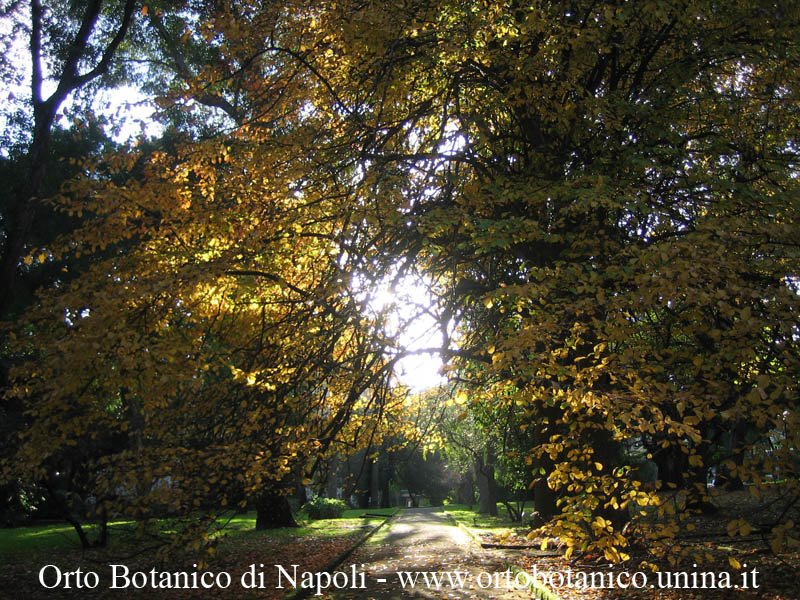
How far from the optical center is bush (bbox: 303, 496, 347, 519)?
103 feet

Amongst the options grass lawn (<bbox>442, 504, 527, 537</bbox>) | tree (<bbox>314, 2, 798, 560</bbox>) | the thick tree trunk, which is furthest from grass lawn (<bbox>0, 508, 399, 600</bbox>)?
tree (<bbox>314, 2, 798, 560</bbox>)

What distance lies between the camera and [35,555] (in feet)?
46.8

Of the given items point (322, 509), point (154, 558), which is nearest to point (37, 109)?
point (154, 558)

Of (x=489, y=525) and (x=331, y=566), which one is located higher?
(x=331, y=566)

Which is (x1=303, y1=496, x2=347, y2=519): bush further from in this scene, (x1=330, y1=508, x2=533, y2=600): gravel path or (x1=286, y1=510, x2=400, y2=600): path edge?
(x1=330, y1=508, x2=533, y2=600): gravel path

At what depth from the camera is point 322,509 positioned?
3181cm

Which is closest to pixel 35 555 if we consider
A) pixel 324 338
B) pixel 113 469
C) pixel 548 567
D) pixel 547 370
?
pixel 113 469

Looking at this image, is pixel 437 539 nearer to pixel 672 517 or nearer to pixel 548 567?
pixel 548 567

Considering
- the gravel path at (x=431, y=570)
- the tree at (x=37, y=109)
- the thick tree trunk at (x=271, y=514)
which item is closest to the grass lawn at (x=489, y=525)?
the gravel path at (x=431, y=570)

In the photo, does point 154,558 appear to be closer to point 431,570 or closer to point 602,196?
point 431,570

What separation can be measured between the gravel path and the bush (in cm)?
1440

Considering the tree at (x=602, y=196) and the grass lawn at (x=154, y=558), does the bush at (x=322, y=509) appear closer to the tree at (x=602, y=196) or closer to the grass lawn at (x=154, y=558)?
the grass lawn at (x=154, y=558)

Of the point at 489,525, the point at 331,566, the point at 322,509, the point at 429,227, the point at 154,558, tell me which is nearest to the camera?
the point at 429,227

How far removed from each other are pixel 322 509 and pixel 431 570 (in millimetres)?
21732
